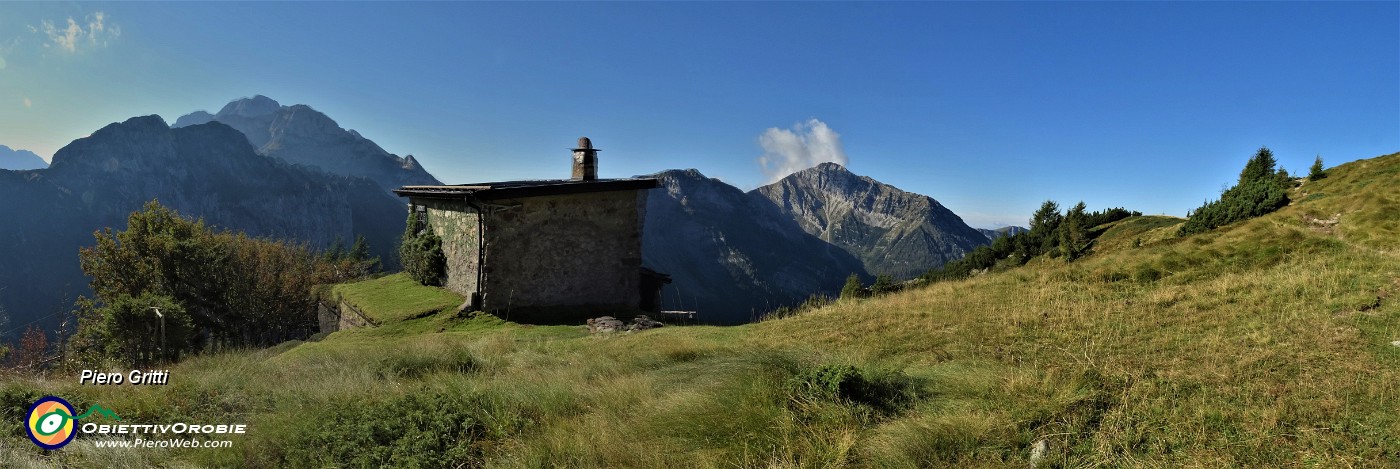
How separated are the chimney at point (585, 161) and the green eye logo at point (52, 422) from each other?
14.5 meters

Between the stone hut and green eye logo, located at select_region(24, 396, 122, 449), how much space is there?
9.87m

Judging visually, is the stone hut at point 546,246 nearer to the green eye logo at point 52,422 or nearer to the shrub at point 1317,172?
the green eye logo at point 52,422

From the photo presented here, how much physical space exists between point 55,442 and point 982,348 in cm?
1060

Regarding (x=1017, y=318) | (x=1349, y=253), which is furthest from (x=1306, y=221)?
(x=1017, y=318)

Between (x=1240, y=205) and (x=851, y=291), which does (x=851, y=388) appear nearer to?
(x=1240, y=205)

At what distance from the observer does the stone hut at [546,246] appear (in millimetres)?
16328

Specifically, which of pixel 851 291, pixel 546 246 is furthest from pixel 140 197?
pixel 851 291

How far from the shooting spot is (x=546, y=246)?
56.2ft

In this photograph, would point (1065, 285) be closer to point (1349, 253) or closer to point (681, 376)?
point (1349, 253)

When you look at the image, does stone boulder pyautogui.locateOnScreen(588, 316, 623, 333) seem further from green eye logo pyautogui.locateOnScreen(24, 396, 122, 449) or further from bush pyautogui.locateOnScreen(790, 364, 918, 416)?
green eye logo pyautogui.locateOnScreen(24, 396, 122, 449)

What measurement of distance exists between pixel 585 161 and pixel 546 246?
412 centimetres

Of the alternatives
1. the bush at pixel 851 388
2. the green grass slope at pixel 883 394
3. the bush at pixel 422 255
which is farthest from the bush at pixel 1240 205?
the bush at pixel 422 255

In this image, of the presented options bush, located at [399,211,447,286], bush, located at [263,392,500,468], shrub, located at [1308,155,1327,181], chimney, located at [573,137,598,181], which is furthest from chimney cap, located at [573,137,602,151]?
shrub, located at [1308,155,1327,181]

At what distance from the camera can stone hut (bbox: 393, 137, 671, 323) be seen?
53.6ft
